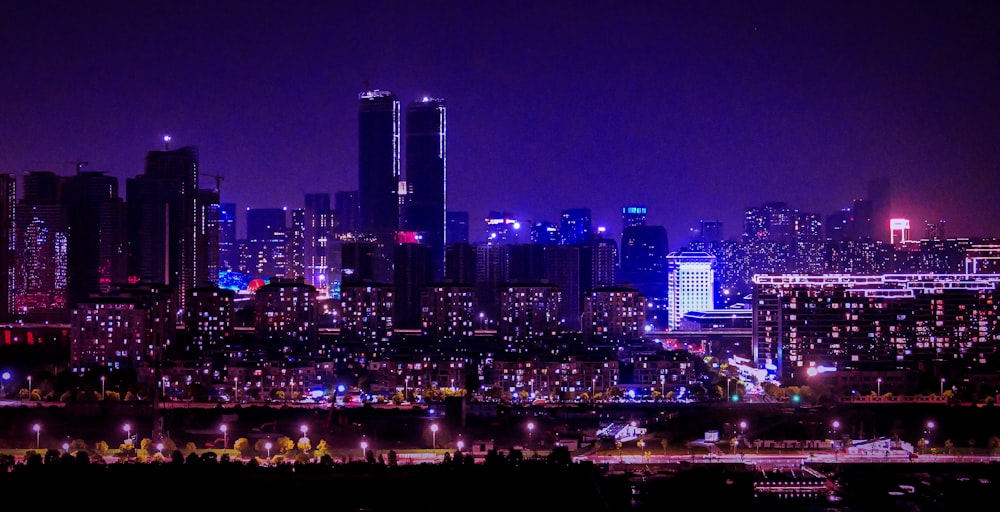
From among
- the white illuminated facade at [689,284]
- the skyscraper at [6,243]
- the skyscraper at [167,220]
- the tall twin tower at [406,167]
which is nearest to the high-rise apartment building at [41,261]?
the skyscraper at [6,243]

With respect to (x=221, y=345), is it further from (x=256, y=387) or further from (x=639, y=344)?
(x=639, y=344)

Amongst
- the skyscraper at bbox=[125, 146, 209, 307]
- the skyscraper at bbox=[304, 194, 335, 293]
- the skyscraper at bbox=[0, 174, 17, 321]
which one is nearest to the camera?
the skyscraper at bbox=[0, 174, 17, 321]

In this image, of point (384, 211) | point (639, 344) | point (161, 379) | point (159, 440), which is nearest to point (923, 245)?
point (639, 344)

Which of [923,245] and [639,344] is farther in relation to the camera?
[923,245]

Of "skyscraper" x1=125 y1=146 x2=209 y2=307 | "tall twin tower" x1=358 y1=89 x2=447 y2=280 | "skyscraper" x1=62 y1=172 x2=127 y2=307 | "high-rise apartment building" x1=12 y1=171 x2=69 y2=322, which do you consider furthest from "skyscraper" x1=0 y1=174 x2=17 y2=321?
"tall twin tower" x1=358 y1=89 x2=447 y2=280

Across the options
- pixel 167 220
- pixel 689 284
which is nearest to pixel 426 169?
pixel 689 284

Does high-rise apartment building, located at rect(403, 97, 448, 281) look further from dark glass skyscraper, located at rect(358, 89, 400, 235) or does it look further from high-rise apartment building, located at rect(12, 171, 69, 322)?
high-rise apartment building, located at rect(12, 171, 69, 322)

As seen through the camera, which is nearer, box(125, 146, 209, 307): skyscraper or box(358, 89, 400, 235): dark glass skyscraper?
box(125, 146, 209, 307): skyscraper

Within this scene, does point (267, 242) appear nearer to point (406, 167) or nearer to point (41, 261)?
point (406, 167)
